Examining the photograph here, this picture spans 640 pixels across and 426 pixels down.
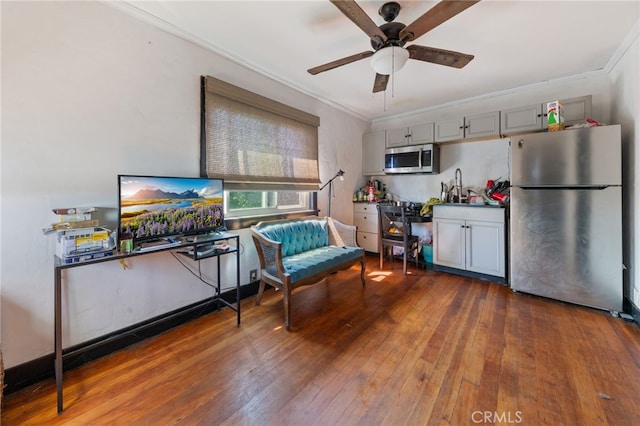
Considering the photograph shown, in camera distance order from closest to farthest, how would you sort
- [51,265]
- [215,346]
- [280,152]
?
[51,265]
[215,346]
[280,152]

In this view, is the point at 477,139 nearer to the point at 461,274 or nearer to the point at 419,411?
the point at 461,274

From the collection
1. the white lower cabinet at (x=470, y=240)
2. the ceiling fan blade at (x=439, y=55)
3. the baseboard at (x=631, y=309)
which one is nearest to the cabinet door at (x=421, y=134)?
the white lower cabinet at (x=470, y=240)

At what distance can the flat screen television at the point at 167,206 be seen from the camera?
1777 millimetres

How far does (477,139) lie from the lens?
365cm

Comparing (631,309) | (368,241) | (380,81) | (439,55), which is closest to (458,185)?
(368,241)

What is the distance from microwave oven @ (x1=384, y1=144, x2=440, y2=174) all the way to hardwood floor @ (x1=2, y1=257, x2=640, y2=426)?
7.20 feet

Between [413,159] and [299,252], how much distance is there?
8.06 ft

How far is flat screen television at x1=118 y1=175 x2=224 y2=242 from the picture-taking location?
1.78m

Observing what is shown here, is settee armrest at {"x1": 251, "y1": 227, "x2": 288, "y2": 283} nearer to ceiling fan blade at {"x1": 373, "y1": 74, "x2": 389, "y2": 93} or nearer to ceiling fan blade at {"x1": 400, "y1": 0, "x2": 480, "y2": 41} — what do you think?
ceiling fan blade at {"x1": 373, "y1": 74, "x2": 389, "y2": 93}

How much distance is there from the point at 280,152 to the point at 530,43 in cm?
272

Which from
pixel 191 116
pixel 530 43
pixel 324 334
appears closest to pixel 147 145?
pixel 191 116

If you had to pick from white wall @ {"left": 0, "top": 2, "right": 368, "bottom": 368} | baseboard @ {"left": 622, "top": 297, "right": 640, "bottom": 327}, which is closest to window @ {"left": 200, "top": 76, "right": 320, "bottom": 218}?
white wall @ {"left": 0, "top": 2, "right": 368, "bottom": 368}

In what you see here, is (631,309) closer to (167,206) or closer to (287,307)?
(287,307)

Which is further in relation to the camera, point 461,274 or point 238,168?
point 461,274
